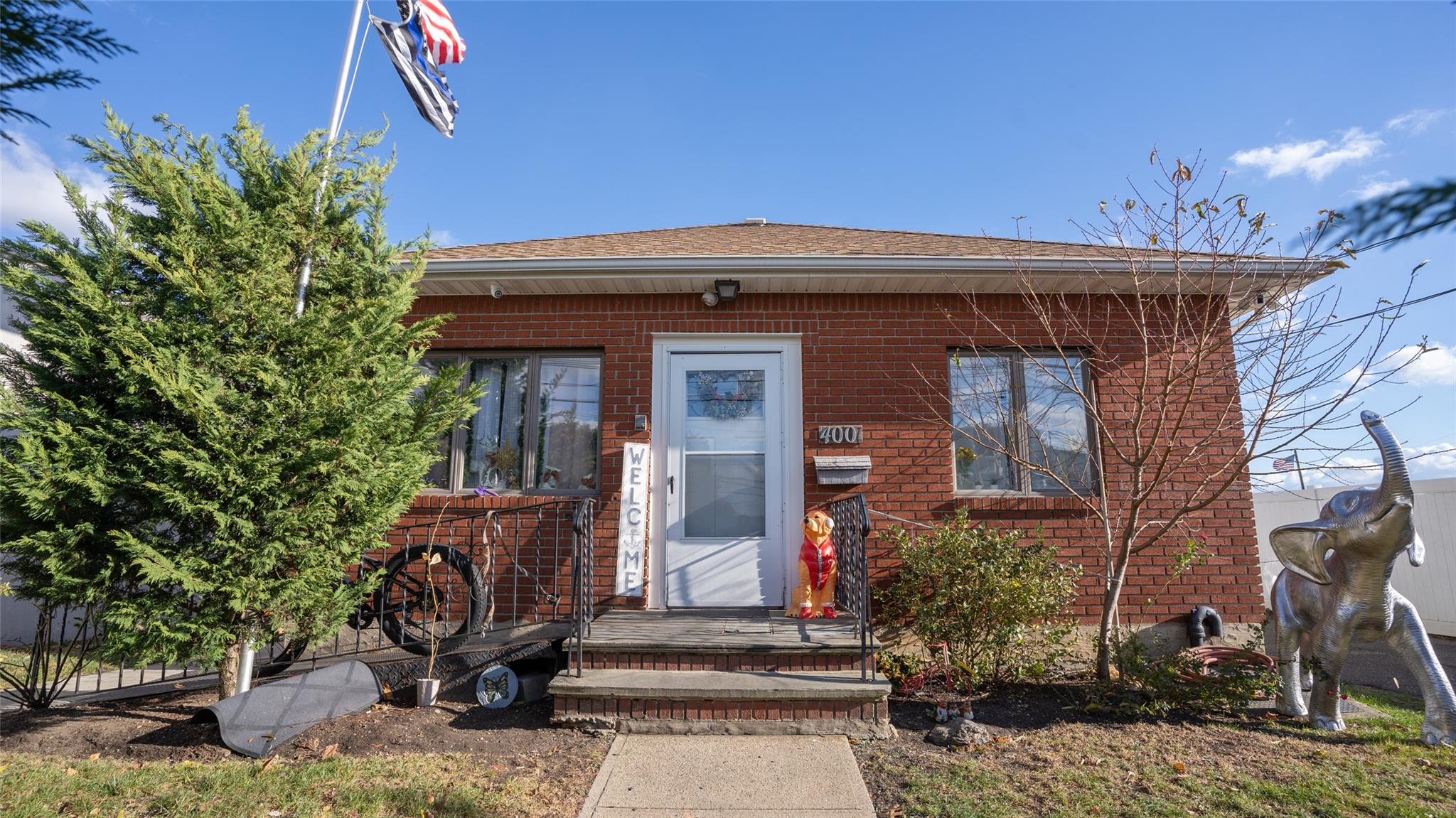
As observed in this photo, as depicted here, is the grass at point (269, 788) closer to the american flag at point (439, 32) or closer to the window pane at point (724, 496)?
the window pane at point (724, 496)

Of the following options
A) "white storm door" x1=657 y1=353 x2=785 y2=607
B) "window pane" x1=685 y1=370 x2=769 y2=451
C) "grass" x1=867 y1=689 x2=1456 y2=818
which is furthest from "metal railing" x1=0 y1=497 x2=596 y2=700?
"grass" x1=867 y1=689 x2=1456 y2=818

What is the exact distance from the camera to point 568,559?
6.13 m

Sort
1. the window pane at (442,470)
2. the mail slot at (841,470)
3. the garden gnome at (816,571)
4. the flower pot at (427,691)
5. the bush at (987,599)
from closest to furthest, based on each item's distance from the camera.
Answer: the flower pot at (427,691) < the bush at (987,599) < the garden gnome at (816,571) < the mail slot at (841,470) < the window pane at (442,470)

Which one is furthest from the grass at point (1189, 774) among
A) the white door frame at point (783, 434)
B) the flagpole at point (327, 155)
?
the flagpole at point (327, 155)

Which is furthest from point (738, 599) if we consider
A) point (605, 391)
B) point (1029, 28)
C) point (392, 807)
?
point (1029, 28)

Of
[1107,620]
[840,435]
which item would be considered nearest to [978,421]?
[840,435]

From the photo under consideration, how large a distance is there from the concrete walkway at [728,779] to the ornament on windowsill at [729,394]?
279 centimetres

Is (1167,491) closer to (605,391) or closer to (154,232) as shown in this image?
(605,391)

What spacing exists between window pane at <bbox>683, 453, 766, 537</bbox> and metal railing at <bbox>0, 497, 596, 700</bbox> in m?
1.00

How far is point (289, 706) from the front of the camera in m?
4.26

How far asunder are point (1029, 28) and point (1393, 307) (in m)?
3.70

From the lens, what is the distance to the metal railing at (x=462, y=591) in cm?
531

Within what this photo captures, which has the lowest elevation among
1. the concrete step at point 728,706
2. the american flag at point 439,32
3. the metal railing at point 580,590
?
→ the concrete step at point 728,706

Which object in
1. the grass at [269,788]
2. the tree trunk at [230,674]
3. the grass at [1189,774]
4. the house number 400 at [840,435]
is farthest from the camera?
the house number 400 at [840,435]
